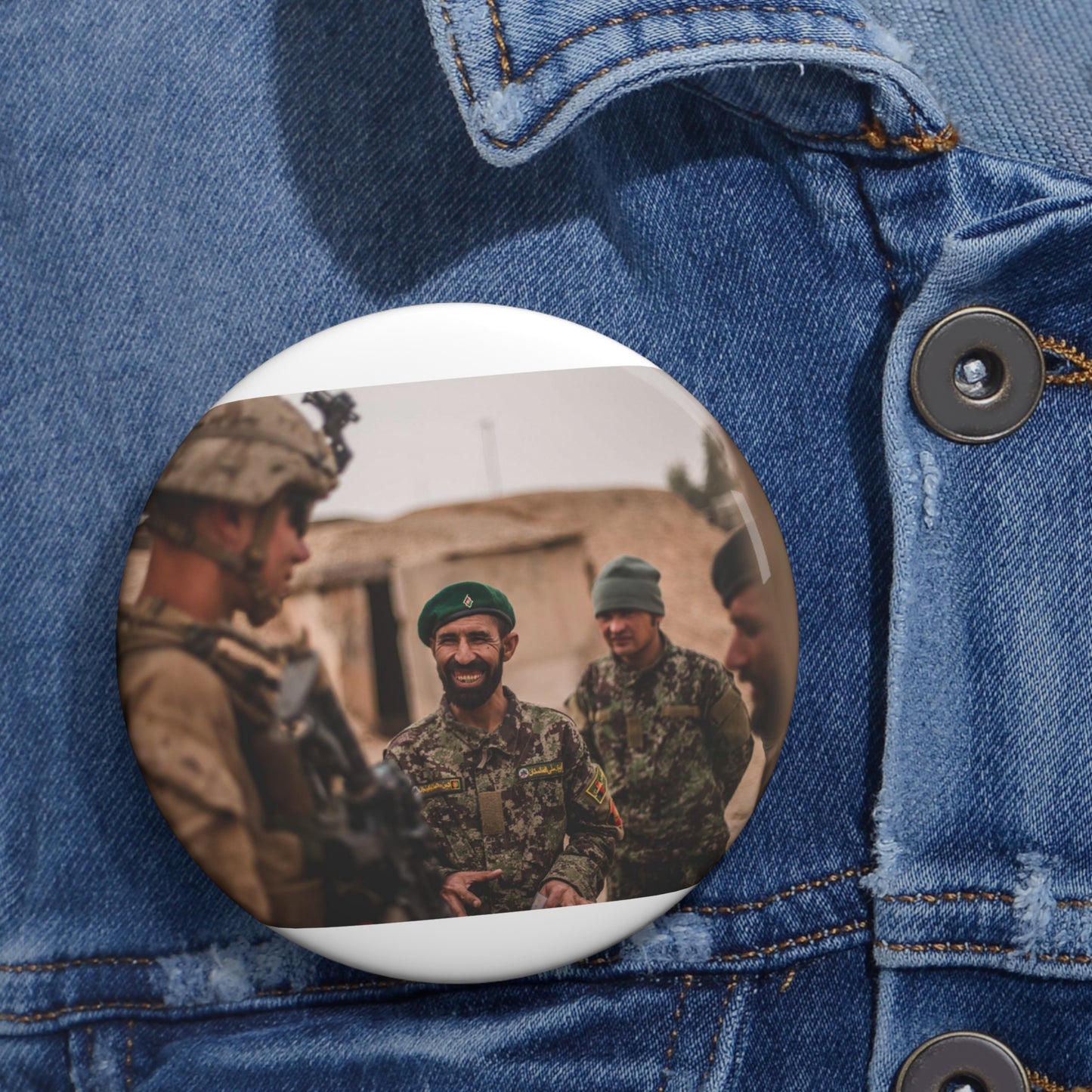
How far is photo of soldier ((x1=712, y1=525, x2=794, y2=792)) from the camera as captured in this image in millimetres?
368

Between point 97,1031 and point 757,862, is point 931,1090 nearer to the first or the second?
point 757,862

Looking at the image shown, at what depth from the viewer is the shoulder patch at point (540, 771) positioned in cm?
36

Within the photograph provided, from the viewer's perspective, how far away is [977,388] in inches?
15.7

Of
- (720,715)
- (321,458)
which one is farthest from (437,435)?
(720,715)

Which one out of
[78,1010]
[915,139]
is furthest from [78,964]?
[915,139]

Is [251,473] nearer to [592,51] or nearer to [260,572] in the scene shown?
[260,572]

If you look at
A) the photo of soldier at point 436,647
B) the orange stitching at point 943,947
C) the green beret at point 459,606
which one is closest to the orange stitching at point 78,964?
the photo of soldier at point 436,647

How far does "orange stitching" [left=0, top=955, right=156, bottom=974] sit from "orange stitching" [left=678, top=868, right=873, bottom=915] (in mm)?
235

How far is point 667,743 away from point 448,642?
3.5 inches

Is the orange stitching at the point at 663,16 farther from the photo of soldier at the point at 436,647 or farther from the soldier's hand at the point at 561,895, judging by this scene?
the soldier's hand at the point at 561,895

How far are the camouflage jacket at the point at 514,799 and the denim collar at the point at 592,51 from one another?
0.67ft

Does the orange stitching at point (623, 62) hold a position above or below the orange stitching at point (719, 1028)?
above

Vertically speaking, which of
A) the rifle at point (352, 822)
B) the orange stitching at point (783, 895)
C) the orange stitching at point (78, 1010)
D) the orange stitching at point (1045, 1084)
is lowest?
the orange stitching at point (1045, 1084)

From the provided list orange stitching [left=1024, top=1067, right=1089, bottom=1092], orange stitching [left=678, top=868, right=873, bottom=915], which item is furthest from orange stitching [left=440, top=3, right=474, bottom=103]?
orange stitching [left=1024, top=1067, right=1089, bottom=1092]
